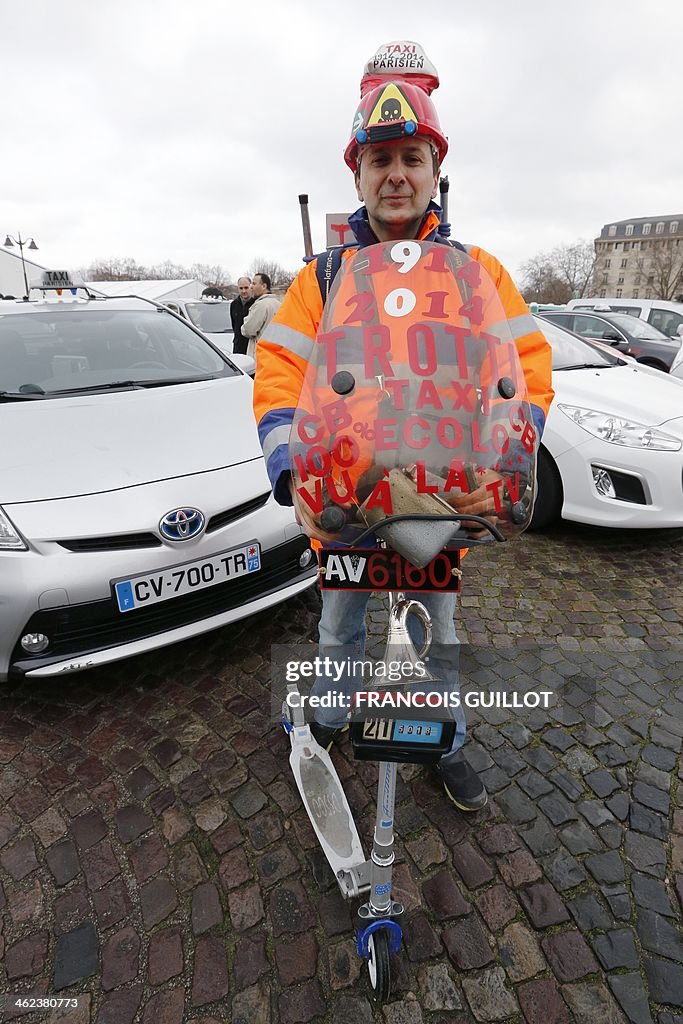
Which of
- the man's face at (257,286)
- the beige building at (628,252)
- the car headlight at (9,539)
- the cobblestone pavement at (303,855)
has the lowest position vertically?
the cobblestone pavement at (303,855)

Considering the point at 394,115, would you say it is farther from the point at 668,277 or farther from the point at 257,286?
the point at 668,277

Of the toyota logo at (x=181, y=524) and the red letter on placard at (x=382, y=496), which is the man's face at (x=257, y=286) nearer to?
the toyota logo at (x=181, y=524)

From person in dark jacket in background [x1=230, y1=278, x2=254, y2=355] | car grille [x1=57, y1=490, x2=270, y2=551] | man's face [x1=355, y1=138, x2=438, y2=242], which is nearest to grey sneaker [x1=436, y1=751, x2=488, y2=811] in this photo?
car grille [x1=57, y1=490, x2=270, y2=551]

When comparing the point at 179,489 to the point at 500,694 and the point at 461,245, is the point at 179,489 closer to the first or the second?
the point at 461,245

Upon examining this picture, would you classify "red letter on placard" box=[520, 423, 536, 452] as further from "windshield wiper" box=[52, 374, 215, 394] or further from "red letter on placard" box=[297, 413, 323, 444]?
"windshield wiper" box=[52, 374, 215, 394]

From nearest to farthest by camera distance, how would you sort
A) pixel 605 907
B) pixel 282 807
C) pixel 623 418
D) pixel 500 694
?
pixel 605 907, pixel 282 807, pixel 500 694, pixel 623 418

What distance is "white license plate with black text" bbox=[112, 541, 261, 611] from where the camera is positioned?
2.16 metres

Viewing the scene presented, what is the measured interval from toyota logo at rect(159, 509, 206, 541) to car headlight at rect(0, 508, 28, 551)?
0.50m

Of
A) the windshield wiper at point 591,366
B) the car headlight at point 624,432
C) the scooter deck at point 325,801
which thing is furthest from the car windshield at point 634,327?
the scooter deck at point 325,801

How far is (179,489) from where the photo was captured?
2.31 metres

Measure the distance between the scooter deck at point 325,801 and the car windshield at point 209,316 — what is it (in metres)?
8.09

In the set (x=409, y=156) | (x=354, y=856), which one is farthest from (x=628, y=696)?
(x=409, y=156)

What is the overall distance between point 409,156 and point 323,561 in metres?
0.95

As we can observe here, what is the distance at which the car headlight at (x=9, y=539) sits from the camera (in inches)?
81.2
